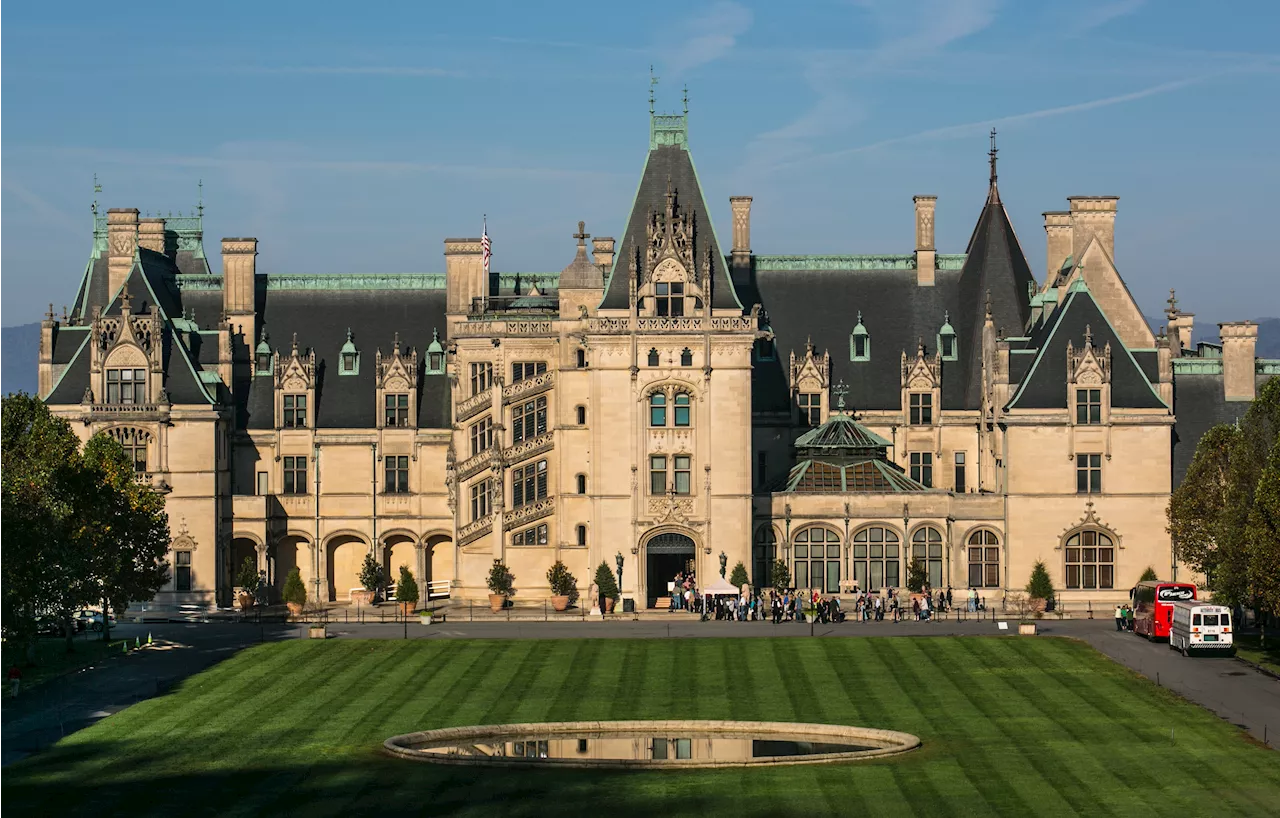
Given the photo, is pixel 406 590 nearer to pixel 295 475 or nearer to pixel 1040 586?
pixel 295 475

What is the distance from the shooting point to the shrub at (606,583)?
112250 millimetres

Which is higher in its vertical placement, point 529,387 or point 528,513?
point 529,387

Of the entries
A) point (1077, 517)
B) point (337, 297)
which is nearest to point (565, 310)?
point (337, 297)

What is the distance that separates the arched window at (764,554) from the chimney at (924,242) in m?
19.6

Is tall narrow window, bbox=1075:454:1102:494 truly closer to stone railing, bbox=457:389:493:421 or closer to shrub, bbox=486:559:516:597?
shrub, bbox=486:559:516:597

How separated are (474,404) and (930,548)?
24.0m

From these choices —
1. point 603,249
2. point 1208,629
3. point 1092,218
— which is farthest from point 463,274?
point 1208,629

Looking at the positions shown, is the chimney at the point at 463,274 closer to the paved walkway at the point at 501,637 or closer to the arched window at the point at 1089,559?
the paved walkway at the point at 501,637

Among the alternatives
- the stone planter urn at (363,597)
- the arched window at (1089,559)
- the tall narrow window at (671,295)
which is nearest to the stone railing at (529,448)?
the tall narrow window at (671,295)

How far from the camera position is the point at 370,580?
120m

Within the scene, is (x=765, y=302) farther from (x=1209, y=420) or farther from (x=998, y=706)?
(x=998, y=706)

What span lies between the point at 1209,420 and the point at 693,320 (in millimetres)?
27017

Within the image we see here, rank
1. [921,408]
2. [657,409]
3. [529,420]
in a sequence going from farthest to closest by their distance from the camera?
[921,408] < [529,420] < [657,409]

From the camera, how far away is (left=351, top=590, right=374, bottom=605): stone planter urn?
12075 centimetres
